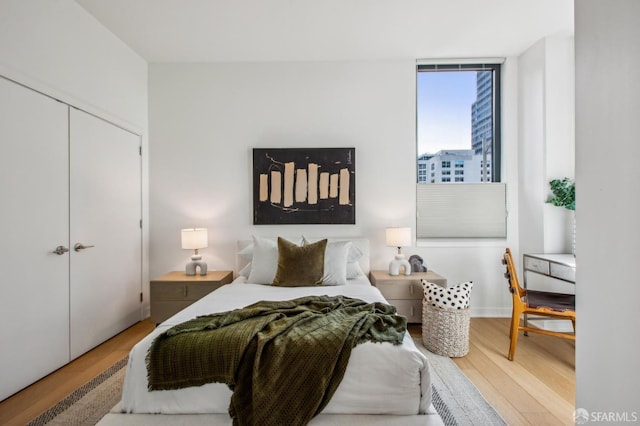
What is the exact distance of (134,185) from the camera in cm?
341

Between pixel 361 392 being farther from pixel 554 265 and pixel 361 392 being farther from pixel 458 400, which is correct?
pixel 554 265

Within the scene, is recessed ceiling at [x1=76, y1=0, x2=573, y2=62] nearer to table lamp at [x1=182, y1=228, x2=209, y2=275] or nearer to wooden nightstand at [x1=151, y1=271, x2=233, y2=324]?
table lamp at [x1=182, y1=228, x2=209, y2=275]

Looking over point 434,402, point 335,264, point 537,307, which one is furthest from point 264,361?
point 537,307

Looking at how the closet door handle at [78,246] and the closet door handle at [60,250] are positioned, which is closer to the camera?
the closet door handle at [60,250]

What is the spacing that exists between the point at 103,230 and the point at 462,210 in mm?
3796

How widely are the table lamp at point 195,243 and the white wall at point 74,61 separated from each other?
2.21 feet

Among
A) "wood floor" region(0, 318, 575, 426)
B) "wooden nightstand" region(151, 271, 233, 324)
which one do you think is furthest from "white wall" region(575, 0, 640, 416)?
"wooden nightstand" region(151, 271, 233, 324)

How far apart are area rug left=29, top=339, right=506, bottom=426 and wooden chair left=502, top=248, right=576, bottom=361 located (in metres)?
0.65

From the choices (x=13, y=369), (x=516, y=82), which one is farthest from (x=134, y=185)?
(x=516, y=82)

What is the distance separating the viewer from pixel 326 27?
300cm

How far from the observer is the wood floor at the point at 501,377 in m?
1.92

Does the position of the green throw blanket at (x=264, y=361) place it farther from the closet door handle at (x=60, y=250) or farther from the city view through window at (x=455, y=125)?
the city view through window at (x=455, y=125)

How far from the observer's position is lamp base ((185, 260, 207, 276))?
11.0 feet

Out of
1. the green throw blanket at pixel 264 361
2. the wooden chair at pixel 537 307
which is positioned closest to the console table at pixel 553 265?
the wooden chair at pixel 537 307
